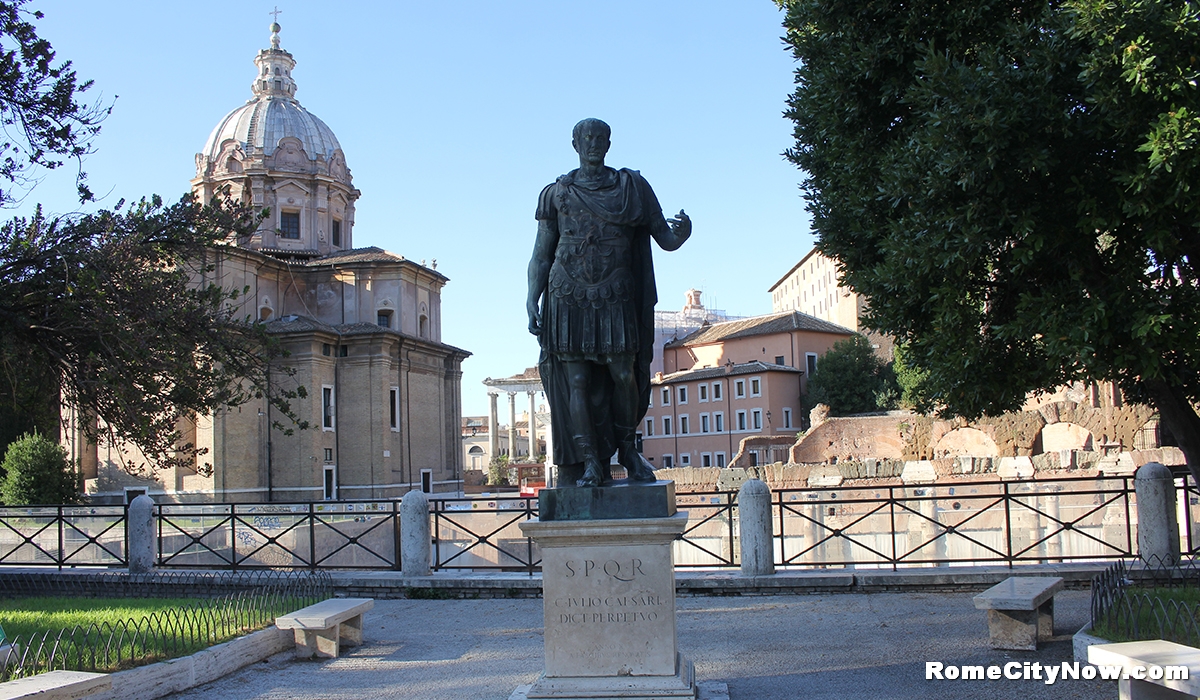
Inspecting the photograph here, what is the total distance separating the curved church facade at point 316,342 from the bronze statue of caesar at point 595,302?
102 feet

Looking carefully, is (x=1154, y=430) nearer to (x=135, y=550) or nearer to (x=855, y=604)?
(x=855, y=604)

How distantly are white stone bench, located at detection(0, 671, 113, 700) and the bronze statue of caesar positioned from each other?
2.87m

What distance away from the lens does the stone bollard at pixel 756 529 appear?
10.2 m

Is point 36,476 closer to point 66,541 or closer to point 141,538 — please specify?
point 66,541

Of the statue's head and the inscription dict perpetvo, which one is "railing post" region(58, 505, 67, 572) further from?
the statue's head

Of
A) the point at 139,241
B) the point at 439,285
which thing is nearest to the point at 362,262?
the point at 439,285

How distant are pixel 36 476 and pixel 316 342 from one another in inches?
447

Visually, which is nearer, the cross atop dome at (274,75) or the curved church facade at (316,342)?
the curved church facade at (316,342)

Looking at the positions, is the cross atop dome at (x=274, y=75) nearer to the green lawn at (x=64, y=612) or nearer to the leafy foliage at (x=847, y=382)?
the leafy foliage at (x=847, y=382)

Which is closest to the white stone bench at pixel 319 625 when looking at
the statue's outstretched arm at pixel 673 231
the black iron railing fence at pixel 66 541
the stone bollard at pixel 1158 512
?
the statue's outstretched arm at pixel 673 231

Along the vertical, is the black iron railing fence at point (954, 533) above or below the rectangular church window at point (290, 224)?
below

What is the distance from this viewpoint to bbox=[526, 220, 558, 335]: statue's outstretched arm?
18.3 feet

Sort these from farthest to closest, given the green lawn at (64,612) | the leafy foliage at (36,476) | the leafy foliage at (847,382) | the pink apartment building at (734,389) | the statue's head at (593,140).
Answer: the pink apartment building at (734,389) → the leafy foliage at (847,382) → the leafy foliage at (36,476) → the green lawn at (64,612) → the statue's head at (593,140)

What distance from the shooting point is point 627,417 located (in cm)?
545
